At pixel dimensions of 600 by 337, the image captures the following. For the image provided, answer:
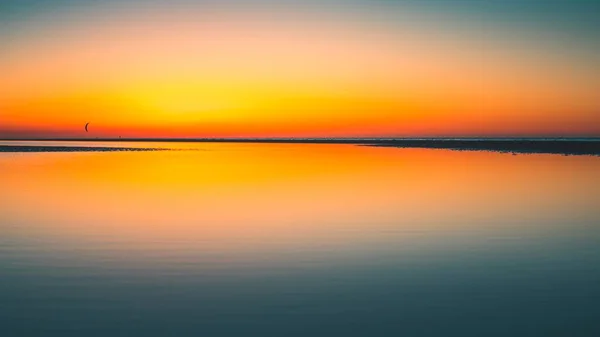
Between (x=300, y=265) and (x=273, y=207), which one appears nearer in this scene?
(x=300, y=265)

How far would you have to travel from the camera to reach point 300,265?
581 inches

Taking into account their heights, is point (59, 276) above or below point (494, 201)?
below

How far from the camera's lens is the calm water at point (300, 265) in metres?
10.4

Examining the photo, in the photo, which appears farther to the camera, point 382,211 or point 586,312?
point 382,211

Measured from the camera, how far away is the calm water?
10.4 metres

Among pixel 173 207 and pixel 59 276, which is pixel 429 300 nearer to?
pixel 59 276

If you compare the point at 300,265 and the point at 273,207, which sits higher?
the point at 273,207

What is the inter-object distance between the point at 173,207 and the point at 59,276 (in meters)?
12.9

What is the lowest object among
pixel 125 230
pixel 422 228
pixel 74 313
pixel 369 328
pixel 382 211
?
pixel 74 313

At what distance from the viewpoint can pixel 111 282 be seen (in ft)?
42.7

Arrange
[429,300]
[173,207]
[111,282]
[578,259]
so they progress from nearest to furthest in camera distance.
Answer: [429,300]
[111,282]
[578,259]
[173,207]

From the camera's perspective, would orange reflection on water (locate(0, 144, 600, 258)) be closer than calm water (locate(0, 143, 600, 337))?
No

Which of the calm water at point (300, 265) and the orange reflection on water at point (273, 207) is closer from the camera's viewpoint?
the calm water at point (300, 265)

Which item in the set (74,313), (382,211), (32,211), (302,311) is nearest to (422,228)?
(382,211)
